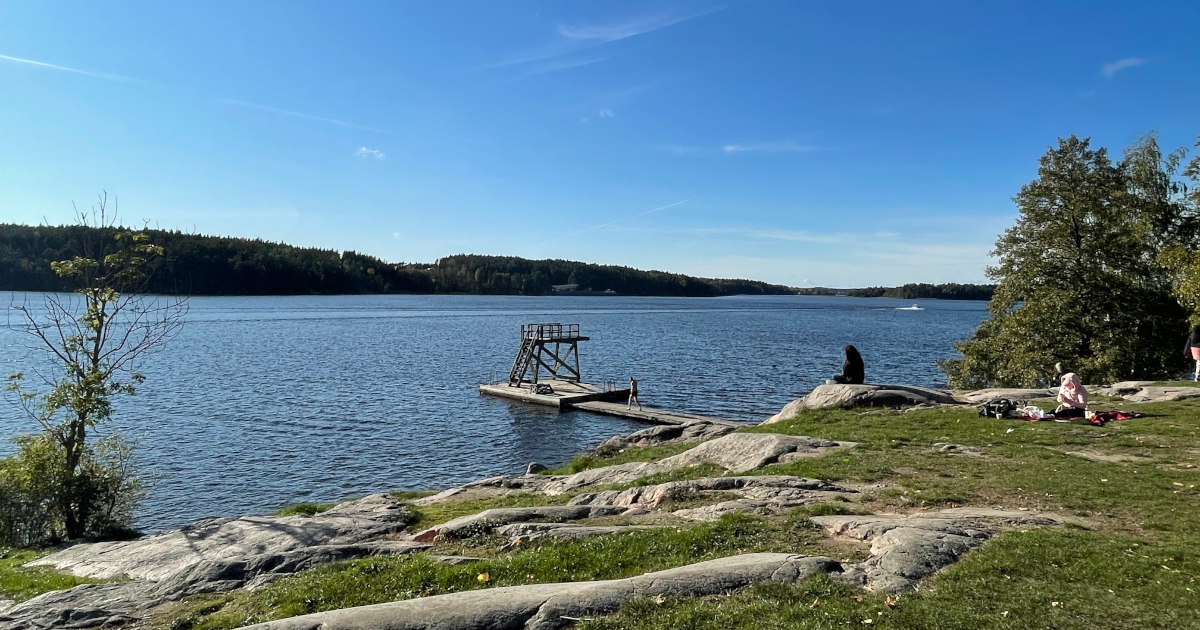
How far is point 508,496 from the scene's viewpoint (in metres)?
16.7

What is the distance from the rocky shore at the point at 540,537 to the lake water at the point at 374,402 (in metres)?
8.30

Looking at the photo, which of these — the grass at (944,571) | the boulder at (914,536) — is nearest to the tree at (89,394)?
the grass at (944,571)

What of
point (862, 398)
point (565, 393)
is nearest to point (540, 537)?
point (862, 398)

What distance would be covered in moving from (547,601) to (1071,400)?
55.3 ft

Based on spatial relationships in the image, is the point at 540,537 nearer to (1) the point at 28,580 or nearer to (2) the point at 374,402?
(1) the point at 28,580

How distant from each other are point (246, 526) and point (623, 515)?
8.85 meters

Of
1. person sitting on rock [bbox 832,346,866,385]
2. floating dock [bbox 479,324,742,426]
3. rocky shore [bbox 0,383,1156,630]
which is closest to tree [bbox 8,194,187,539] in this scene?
rocky shore [bbox 0,383,1156,630]

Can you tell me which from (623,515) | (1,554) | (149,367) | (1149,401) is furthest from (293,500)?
(149,367)

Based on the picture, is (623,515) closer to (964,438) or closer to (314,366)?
(964,438)

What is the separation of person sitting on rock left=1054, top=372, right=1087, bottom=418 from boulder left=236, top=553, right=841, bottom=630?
13592mm

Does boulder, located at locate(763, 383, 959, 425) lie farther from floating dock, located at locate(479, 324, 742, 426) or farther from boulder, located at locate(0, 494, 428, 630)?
boulder, located at locate(0, 494, 428, 630)

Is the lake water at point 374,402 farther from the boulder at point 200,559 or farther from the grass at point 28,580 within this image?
the boulder at point 200,559

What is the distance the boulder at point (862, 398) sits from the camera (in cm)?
2148

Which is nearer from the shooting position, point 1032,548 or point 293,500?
point 1032,548
